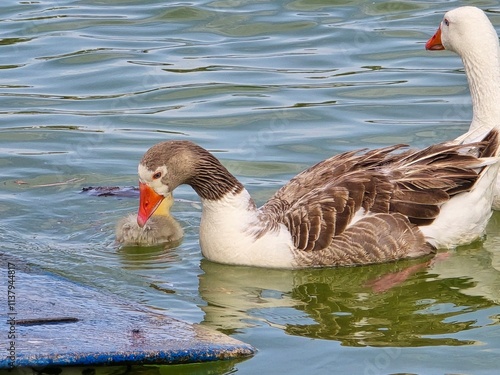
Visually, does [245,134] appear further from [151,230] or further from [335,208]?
[335,208]

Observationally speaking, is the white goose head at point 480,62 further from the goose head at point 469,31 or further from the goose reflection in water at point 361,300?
the goose reflection in water at point 361,300

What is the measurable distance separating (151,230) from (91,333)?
2.82m

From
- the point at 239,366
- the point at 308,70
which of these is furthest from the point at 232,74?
the point at 239,366

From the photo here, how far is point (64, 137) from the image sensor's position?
13.8 m

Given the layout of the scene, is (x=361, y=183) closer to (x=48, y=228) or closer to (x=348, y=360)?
(x=348, y=360)

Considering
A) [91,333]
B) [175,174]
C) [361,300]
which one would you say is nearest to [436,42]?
[175,174]

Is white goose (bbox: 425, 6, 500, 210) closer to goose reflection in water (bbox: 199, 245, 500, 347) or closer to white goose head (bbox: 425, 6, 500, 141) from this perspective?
white goose head (bbox: 425, 6, 500, 141)

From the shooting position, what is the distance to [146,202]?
32.3 ft

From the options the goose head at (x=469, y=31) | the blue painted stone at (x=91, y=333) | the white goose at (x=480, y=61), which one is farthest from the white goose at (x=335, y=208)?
the goose head at (x=469, y=31)

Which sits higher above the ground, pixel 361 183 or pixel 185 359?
pixel 361 183

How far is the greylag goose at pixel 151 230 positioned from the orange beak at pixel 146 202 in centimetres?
51

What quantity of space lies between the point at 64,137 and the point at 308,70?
3.81 meters

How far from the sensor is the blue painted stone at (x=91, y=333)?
7.44 m

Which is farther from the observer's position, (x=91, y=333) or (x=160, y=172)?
(x=160, y=172)
